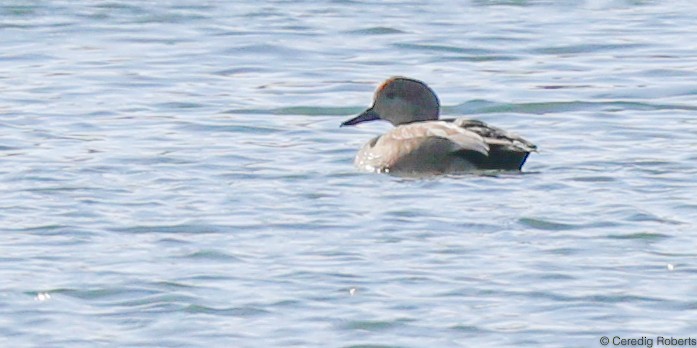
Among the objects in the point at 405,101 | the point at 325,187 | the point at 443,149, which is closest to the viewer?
the point at 325,187

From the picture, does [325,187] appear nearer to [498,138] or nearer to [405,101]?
[498,138]

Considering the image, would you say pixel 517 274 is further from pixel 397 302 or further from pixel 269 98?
pixel 269 98

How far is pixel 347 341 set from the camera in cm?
832

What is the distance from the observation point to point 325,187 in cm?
1170

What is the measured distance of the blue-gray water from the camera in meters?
8.70

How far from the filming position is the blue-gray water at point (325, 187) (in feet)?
28.5

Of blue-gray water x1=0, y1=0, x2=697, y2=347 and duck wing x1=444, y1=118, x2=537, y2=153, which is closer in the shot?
blue-gray water x1=0, y1=0, x2=697, y2=347

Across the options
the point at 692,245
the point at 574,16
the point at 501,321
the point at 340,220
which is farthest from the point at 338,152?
the point at 574,16
